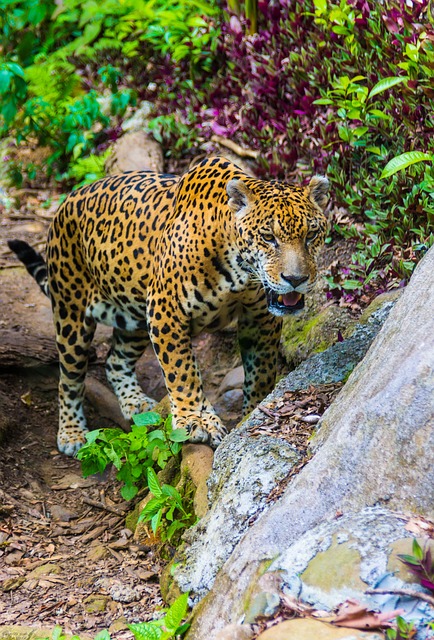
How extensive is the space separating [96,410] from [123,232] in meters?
2.22

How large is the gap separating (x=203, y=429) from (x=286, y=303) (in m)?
1.06

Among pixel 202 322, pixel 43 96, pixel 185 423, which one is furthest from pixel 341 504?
pixel 43 96

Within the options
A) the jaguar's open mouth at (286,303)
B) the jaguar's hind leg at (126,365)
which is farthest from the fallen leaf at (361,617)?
the jaguar's hind leg at (126,365)

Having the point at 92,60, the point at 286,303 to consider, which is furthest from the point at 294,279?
the point at 92,60

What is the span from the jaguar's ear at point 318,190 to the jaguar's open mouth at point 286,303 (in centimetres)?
69

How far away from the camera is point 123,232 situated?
7.16 metres

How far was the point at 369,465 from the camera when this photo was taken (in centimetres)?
396

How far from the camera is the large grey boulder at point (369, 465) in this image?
149 inches

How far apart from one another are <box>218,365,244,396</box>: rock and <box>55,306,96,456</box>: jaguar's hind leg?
1263 mm

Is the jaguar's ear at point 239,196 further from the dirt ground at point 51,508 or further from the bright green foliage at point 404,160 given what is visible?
the dirt ground at point 51,508

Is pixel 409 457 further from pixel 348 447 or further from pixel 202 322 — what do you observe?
pixel 202 322

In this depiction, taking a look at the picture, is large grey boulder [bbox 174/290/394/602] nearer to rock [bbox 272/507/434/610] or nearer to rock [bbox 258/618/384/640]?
rock [bbox 272/507/434/610]

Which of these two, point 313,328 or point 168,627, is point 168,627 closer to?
point 168,627

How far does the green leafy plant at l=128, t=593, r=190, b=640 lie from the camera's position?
166 inches
